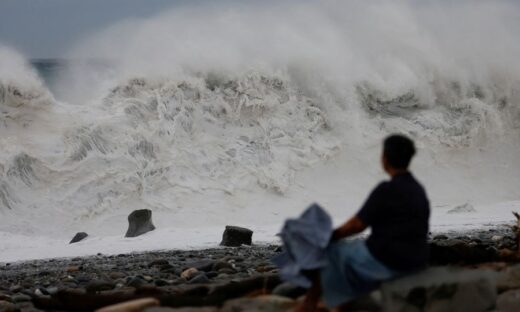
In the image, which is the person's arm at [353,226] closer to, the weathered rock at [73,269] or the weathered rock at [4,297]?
the weathered rock at [4,297]

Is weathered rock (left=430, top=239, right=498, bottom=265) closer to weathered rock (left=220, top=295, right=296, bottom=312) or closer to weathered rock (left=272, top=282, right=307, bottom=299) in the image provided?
weathered rock (left=272, top=282, right=307, bottom=299)

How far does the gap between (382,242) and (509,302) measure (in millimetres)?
1335

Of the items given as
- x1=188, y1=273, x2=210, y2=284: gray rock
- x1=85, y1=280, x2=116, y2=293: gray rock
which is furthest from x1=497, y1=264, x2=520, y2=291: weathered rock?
x1=85, y1=280, x2=116, y2=293: gray rock

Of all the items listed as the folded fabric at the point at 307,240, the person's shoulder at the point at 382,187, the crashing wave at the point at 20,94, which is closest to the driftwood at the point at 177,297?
the folded fabric at the point at 307,240

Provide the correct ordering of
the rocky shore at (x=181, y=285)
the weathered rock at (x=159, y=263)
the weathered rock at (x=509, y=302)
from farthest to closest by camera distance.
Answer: the weathered rock at (x=159, y=263)
the weathered rock at (x=509, y=302)
the rocky shore at (x=181, y=285)

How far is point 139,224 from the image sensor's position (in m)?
15.3

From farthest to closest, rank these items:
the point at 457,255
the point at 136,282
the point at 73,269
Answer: the point at 73,269 < the point at 136,282 < the point at 457,255

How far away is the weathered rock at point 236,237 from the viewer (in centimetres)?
1302

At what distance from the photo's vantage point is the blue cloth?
439 centimetres

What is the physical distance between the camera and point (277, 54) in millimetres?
25422

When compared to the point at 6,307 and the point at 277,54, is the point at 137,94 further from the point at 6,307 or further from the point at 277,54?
the point at 6,307

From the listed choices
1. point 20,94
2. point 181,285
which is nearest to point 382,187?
point 181,285

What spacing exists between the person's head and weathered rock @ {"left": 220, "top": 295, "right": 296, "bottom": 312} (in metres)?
1.05

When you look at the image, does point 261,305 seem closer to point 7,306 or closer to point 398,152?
point 398,152
